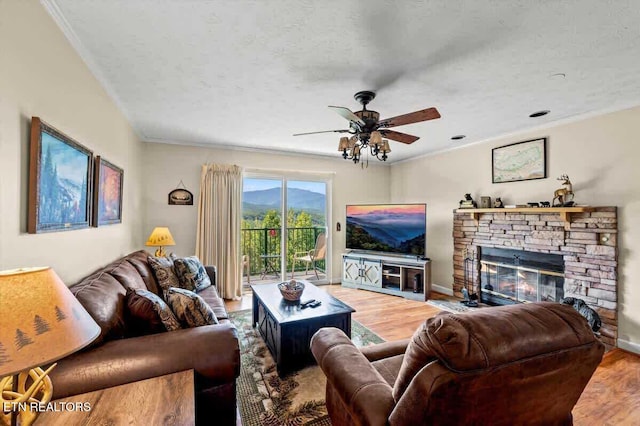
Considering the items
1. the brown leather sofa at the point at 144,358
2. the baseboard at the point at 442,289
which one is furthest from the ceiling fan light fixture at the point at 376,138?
the baseboard at the point at 442,289

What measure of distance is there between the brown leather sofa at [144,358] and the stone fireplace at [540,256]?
3.62 metres

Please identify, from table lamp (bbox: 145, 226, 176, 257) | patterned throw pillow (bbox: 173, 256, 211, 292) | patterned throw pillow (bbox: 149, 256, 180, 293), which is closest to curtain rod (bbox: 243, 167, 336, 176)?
table lamp (bbox: 145, 226, 176, 257)

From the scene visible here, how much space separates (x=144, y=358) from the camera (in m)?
1.42

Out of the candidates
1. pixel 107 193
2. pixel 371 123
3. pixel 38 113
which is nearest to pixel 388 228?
pixel 371 123

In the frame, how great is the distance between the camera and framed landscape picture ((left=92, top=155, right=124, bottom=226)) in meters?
2.26

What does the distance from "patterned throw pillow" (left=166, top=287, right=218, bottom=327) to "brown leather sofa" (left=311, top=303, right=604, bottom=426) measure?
3.63 feet

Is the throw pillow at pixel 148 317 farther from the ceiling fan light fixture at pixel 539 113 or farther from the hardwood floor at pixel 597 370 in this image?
the ceiling fan light fixture at pixel 539 113

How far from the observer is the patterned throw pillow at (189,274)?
9.95 ft

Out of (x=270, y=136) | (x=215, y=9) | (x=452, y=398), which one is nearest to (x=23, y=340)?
(x=452, y=398)

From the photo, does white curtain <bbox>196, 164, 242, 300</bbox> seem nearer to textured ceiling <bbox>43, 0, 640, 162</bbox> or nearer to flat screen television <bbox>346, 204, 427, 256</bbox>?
textured ceiling <bbox>43, 0, 640, 162</bbox>

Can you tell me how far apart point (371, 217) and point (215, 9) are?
4.05 metres

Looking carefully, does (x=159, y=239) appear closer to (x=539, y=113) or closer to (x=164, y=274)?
(x=164, y=274)

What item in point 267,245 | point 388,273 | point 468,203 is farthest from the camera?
point 267,245

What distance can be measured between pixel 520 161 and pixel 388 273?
2.51 m
